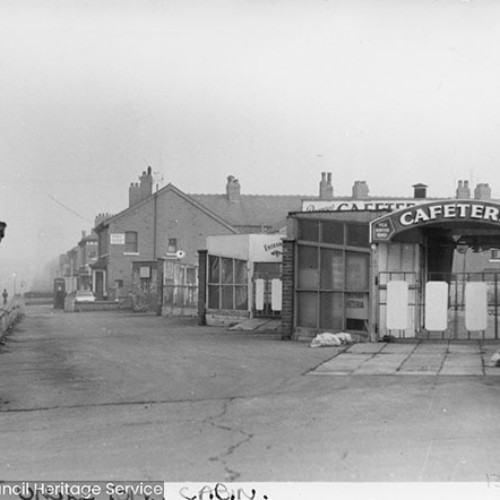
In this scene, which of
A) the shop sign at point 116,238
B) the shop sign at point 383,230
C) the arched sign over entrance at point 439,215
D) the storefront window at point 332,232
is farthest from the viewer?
the shop sign at point 116,238

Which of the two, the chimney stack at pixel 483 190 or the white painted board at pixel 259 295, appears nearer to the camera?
the white painted board at pixel 259 295

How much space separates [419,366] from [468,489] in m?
8.17

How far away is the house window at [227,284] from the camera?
29438 mm

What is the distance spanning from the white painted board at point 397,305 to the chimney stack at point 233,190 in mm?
48097

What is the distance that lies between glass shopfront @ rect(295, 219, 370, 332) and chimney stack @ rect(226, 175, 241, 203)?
45484 mm

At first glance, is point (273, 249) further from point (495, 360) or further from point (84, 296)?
point (84, 296)

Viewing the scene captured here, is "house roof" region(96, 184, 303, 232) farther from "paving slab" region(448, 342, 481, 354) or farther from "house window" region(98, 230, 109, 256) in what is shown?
"paving slab" region(448, 342, 481, 354)

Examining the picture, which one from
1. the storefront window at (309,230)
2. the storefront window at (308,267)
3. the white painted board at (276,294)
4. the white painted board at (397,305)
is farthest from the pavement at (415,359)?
the white painted board at (276,294)

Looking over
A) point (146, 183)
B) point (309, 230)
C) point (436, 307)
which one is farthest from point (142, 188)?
point (436, 307)

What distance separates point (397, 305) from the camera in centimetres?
1903

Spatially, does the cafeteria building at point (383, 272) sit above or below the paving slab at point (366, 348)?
above

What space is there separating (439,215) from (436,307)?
84.0 inches

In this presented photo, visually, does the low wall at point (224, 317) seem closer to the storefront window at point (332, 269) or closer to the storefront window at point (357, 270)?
the storefront window at point (332, 269)

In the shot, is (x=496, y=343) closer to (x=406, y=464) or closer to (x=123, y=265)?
(x=406, y=464)
